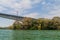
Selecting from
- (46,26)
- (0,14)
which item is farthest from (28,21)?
(0,14)

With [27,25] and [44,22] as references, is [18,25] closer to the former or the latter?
[27,25]

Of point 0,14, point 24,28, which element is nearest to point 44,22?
point 24,28

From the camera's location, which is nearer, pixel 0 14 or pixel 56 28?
pixel 0 14

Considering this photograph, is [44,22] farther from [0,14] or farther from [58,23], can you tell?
[0,14]

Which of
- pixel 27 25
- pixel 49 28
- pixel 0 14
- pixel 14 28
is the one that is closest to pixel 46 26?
pixel 49 28

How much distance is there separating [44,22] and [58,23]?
220 centimetres

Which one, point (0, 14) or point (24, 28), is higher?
point (0, 14)

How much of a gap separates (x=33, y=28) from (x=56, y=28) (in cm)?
357

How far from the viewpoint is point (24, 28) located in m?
29.3

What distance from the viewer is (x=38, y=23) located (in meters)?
29.9

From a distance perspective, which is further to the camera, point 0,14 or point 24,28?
point 24,28

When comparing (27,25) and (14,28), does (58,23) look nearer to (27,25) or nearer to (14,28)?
(27,25)

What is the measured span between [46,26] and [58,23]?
2.20 meters

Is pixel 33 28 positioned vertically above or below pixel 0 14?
below
